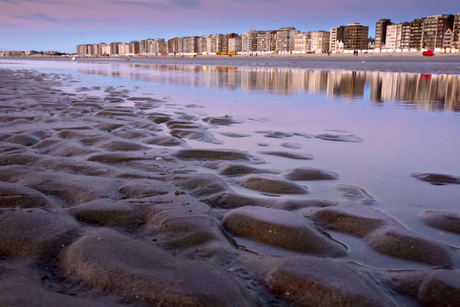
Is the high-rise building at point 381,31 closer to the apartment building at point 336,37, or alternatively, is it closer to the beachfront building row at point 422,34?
the beachfront building row at point 422,34

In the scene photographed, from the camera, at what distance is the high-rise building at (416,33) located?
159250mm

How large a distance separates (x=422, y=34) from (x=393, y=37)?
82.0 ft

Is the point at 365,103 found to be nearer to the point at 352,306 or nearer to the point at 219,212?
the point at 219,212

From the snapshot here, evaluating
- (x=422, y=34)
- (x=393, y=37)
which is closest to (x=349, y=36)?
(x=393, y=37)

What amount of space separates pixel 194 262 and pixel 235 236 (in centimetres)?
53

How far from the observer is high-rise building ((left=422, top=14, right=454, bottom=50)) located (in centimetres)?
14975

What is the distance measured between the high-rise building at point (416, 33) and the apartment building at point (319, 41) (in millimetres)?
41937

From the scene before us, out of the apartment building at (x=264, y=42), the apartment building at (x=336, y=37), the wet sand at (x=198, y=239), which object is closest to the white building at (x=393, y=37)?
the apartment building at (x=336, y=37)

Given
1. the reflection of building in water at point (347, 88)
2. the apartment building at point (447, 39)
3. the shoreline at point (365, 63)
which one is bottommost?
the reflection of building in water at point (347, 88)

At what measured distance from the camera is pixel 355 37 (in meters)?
189

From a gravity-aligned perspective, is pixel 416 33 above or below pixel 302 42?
above

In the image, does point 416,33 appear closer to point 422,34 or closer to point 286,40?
point 422,34

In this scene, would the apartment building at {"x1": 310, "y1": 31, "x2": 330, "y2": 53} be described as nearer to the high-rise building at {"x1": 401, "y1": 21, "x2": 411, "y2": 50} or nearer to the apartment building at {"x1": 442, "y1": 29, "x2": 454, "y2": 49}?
the high-rise building at {"x1": 401, "y1": 21, "x2": 411, "y2": 50}

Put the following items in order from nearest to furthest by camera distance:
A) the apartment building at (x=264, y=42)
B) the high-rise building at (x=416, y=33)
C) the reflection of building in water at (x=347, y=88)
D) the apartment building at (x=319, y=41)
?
the reflection of building in water at (x=347, y=88) < the high-rise building at (x=416, y=33) < the apartment building at (x=319, y=41) < the apartment building at (x=264, y=42)
